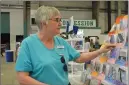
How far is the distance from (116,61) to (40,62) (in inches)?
31.8

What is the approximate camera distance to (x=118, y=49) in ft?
6.80

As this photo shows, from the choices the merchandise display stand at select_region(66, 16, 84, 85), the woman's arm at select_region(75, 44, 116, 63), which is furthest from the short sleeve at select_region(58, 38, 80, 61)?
the merchandise display stand at select_region(66, 16, 84, 85)

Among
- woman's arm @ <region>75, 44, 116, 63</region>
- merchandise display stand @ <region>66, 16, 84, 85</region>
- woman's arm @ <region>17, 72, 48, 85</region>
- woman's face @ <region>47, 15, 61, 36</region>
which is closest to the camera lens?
woman's arm @ <region>17, 72, 48, 85</region>

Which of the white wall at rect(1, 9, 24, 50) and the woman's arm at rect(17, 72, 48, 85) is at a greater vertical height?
the white wall at rect(1, 9, 24, 50)

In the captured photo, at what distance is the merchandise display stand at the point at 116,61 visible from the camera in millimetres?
2008

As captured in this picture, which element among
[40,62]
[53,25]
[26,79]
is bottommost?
[26,79]

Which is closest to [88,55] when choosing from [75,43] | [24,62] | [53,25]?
[53,25]

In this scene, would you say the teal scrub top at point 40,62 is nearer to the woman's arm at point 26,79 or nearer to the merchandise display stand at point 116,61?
the woman's arm at point 26,79

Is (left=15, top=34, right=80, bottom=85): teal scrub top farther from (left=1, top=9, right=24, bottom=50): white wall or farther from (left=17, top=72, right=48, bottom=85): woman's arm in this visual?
(left=1, top=9, right=24, bottom=50): white wall

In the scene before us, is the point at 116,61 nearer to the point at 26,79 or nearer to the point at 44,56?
the point at 44,56

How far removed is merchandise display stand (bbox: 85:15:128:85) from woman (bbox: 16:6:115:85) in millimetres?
538

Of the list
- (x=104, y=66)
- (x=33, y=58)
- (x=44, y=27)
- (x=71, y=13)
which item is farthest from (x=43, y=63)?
(x=71, y=13)

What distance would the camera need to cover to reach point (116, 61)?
6.99ft

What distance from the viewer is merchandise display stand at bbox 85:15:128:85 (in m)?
2.01
